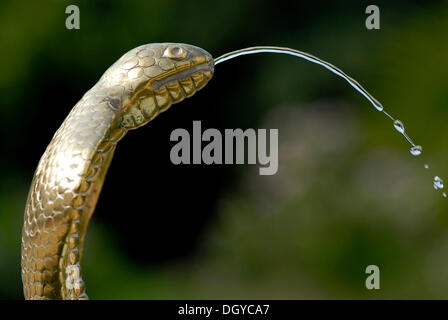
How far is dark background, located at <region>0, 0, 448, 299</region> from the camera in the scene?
2961 mm

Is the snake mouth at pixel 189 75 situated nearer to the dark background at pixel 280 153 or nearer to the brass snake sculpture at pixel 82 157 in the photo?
the brass snake sculpture at pixel 82 157

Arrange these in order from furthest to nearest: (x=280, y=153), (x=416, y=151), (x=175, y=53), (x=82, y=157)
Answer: (x=280, y=153)
(x=416, y=151)
(x=175, y=53)
(x=82, y=157)

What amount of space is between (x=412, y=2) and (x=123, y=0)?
4.29ft

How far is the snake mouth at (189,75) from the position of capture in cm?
104

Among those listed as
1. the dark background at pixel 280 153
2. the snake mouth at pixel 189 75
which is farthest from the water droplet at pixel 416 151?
the dark background at pixel 280 153

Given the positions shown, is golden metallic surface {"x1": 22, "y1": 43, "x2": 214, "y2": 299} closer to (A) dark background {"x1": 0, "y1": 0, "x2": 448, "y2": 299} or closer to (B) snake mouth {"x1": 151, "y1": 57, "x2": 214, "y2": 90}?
(B) snake mouth {"x1": 151, "y1": 57, "x2": 214, "y2": 90}

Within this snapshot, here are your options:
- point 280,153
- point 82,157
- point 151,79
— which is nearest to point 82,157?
point 82,157

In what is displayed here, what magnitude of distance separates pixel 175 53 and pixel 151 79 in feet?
0.20

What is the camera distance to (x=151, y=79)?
102 cm

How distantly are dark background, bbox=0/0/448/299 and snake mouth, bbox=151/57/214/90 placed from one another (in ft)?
6.48

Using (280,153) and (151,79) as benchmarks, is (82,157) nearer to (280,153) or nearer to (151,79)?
(151,79)

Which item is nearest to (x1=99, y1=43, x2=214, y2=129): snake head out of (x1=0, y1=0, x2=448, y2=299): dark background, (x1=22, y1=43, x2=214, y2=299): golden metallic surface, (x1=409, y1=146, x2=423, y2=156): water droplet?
(x1=22, y1=43, x2=214, y2=299): golden metallic surface
